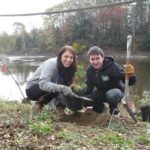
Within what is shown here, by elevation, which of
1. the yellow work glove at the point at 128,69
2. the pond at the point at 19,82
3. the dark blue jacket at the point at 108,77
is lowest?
the pond at the point at 19,82

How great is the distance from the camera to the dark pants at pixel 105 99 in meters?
4.96

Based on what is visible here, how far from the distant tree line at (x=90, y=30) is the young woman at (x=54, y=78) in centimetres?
4536

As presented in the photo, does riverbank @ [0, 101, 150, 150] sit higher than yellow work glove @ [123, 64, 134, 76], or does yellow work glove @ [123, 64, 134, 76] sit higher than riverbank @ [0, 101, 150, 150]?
yellow work glove @ [123, 64, 134, 76]

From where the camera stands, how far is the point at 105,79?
507 centimetres

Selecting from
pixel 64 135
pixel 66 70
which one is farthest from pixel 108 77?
pixel 64 135

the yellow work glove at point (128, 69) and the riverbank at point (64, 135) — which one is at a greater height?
the yellow work glove at point (128, 69)

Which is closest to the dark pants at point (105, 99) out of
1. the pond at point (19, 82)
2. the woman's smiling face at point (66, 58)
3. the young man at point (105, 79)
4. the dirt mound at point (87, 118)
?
the young man at point (105, 79)

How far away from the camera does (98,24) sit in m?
56.5

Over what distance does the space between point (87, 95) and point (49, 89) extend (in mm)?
658

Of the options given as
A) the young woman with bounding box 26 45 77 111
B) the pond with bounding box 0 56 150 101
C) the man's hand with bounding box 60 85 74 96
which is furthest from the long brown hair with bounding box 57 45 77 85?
the pond with bounding box 0 56 150 101

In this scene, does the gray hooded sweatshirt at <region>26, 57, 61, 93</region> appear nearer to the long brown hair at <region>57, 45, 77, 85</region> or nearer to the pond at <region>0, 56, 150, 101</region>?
the long brown hair at <region>57, 45, 77, 85</region>

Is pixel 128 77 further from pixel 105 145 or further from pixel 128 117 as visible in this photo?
pixel 105 145

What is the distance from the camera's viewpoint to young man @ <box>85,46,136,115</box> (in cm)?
497

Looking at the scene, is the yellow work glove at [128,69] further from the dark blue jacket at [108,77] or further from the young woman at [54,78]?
the young woman at [54,78]
